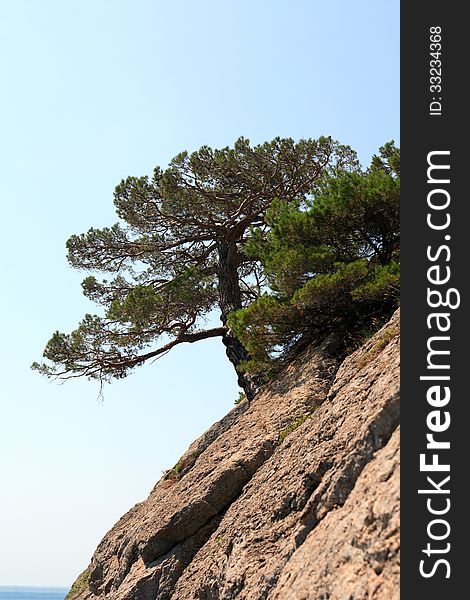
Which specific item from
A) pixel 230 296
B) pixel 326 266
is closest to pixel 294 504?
pixel 326 266

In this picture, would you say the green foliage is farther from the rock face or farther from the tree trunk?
the tree trunk

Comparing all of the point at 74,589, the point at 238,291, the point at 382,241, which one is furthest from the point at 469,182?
the point at 74,589

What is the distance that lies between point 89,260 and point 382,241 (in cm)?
966

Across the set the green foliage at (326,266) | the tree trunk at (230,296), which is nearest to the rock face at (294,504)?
the green foliage at (326,266)

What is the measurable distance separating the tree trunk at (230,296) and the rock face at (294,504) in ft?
7.77

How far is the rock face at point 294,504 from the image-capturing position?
23.6 feet

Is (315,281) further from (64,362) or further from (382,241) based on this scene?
(64,362)

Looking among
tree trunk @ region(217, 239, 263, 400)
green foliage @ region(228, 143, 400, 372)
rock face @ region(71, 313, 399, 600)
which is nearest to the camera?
rock face @ region(71, 313, 399, 600)

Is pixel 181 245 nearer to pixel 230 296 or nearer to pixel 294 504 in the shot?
pixel 230 296

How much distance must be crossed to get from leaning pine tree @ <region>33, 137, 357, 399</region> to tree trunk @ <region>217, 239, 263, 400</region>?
1.2 inches

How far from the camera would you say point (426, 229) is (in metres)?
7.47

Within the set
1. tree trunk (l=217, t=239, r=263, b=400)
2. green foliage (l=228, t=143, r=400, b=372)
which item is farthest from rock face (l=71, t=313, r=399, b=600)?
tree trunk (l=217, t=239, r=263, b=400)

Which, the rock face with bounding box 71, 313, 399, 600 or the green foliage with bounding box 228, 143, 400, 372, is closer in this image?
the rock face with bounding box 71, 313, 399, 600

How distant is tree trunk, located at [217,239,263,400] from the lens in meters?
17.9
